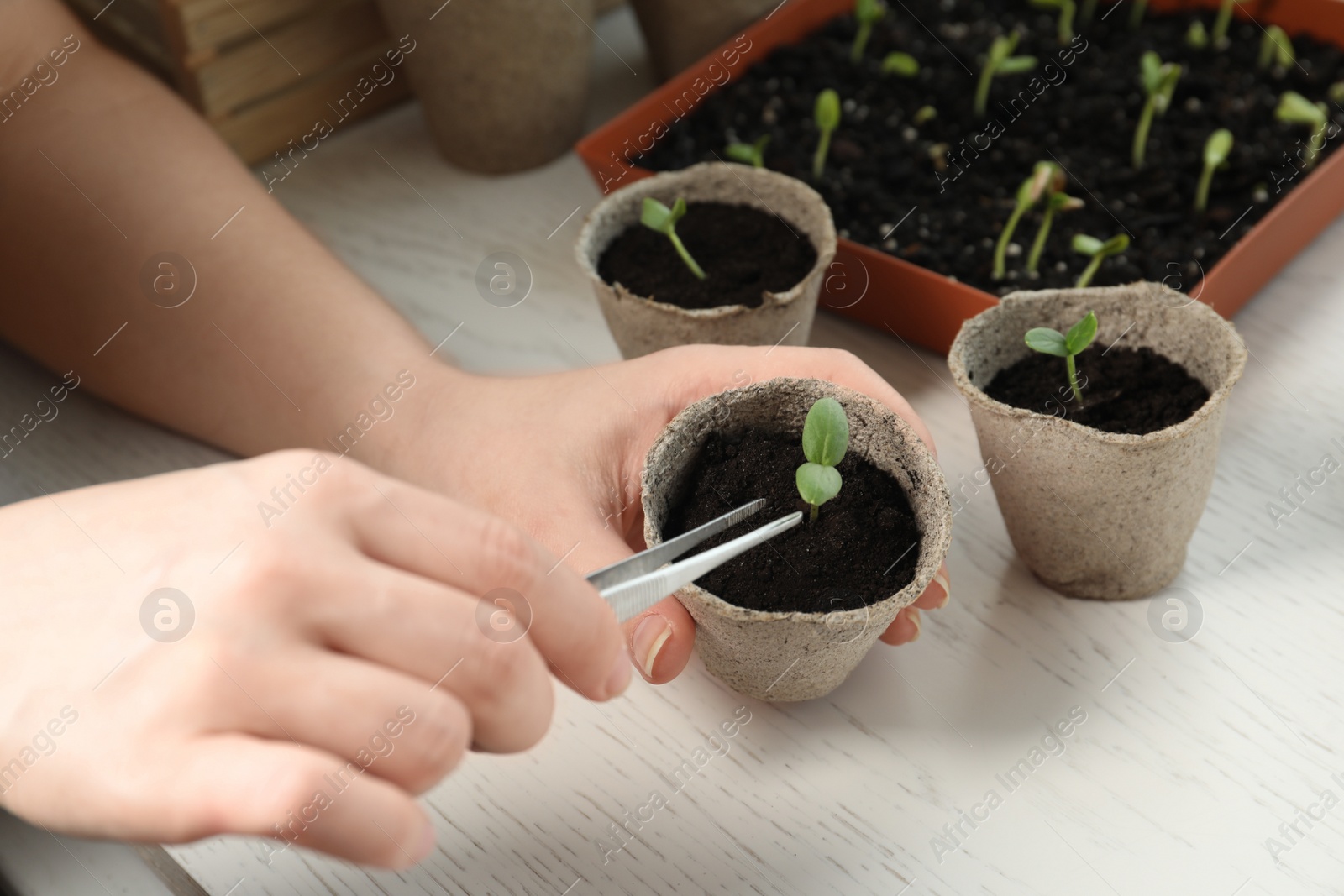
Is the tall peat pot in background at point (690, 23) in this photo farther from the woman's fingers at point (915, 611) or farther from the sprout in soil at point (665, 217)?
the woman's fingers at point (915, 611)

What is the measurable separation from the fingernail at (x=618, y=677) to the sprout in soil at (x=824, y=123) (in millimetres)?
692

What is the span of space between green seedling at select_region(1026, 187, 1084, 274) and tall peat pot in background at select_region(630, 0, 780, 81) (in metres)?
0.46

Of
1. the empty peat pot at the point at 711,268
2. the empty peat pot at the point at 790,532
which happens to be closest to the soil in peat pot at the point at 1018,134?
the empty peat pot at the point at 711,268

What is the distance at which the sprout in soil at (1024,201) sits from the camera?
0.91m

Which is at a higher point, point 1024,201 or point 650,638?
point 650,638

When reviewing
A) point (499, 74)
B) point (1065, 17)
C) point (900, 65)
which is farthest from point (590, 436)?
point (1065, 17)

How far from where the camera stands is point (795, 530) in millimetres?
622

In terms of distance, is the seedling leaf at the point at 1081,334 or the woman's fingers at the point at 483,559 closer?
the woman's fingers at the point at 483,559

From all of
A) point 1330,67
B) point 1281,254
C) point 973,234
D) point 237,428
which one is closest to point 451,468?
point 237,428

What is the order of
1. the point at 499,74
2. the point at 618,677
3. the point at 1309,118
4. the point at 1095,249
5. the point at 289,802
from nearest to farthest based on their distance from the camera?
the point at 289,802
the point at 618,677
the point at 1095,249
the point at 1309,118
the point at 499,74

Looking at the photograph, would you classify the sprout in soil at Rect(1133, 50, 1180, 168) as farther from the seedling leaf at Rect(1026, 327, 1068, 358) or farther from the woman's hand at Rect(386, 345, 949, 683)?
the woman's hand at Rect(386, 345, 949, 683)

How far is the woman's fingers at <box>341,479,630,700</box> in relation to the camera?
0.41 m

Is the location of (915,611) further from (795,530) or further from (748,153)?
(748,153)

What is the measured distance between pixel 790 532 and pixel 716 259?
338 millimetres
